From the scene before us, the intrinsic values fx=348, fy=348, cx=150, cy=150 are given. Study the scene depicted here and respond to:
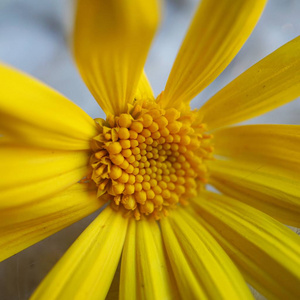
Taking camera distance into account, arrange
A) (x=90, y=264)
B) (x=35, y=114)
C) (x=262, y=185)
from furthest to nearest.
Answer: (x=262, y=185) → (x=90, y=264) → (x=35, y=114)

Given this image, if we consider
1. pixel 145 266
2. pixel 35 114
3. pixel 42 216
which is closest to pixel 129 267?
pixel 145 266

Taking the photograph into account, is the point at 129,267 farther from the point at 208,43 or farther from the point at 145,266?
the point at 208,43

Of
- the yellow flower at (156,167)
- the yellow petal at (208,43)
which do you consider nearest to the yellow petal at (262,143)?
the yellow flower at (156,167)

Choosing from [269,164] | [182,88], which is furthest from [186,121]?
[269,164]

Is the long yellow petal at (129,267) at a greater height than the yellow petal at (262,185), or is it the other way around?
the yellow petal at (262,185)

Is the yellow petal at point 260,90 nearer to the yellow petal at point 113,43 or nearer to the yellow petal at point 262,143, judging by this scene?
the yellow petal at point 262,143

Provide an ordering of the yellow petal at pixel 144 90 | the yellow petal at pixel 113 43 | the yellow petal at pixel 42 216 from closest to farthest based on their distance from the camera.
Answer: the yellow petal at pixel 113 43 → the yellow petal at pixel 42 216 → the yellow petal at pixel 144 90

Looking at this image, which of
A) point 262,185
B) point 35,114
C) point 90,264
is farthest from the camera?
point 262,185
